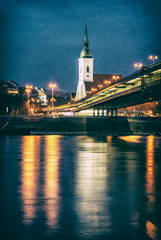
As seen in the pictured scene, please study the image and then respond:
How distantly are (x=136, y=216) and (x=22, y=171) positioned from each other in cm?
967

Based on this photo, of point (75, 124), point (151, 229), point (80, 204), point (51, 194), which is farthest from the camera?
point (75, 124)

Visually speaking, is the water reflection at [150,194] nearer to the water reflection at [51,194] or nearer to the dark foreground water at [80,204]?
the dark foreground water at [80,204]

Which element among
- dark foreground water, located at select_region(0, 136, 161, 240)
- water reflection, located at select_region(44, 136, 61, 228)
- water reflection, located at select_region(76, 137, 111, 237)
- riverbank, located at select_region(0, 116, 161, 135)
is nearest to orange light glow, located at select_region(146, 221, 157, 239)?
dark foreground water, located at select_region(0, 136, 161, 240)

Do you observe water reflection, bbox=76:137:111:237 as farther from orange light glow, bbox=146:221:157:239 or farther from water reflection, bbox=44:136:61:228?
orange light glow, bbox=146:221:157:239

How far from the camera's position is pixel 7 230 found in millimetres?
8039

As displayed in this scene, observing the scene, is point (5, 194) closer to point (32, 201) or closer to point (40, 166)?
point (32, 201)

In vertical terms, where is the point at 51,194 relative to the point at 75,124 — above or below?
A: below

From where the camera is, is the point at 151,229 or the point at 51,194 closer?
the point at 151,229

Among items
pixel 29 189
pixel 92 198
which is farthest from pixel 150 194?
pixel 29 189

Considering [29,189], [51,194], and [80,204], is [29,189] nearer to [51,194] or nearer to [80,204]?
[51,194]

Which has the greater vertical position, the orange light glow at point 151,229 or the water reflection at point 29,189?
the orange light glow at point 151,229

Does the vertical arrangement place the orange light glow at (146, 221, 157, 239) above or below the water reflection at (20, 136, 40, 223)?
above

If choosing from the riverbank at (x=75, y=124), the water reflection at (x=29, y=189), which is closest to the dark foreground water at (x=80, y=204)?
the water reflection at (x=29, y=189)

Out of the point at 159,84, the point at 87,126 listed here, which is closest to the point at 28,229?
the point at 159,84
